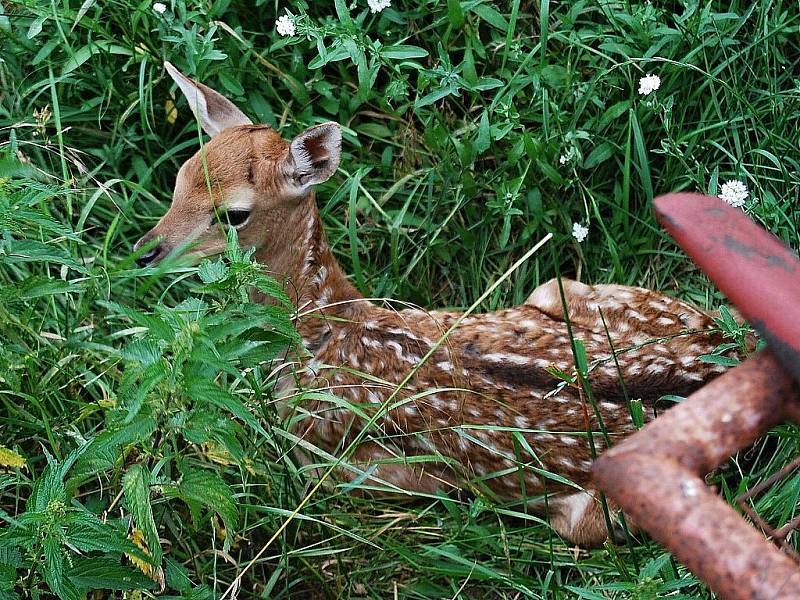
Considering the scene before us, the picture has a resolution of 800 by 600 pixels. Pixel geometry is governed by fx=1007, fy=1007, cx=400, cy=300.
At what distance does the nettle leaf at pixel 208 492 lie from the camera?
7.35 feet

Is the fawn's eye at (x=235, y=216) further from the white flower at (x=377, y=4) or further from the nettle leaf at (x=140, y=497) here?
the nettle leaf at (x=140, y=497)

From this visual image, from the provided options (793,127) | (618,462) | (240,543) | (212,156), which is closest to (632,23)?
(793,127)

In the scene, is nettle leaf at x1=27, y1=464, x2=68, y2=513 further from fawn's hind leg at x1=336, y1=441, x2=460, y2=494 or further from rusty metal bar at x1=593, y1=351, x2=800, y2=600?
rusty metal bar at x1=593, y1=351, x2=800, y2=600

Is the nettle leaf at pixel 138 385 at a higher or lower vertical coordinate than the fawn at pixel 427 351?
higher

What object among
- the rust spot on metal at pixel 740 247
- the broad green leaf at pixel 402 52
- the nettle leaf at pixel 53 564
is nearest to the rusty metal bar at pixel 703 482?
the rust spot on metal at pixel 740 247

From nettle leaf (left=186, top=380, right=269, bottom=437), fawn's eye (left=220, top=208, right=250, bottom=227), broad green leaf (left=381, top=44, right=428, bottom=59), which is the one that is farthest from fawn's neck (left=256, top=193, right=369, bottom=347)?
nettle leaf (left=186, top=380, right=269, bottom=437)

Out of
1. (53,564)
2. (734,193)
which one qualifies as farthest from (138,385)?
(734,193)

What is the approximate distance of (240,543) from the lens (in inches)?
112

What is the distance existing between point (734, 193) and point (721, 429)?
7.03 feet

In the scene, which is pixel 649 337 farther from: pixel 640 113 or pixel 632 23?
pixel 632 23

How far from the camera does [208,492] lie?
227 cm

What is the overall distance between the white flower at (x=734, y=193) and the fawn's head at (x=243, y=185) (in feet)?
4.05

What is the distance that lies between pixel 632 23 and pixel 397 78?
2.70 feet

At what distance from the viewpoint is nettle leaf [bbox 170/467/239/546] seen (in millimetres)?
2240
